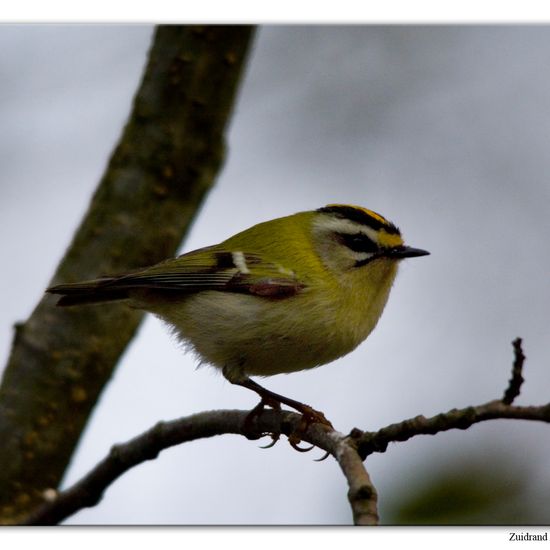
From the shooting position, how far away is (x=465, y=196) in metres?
2.16

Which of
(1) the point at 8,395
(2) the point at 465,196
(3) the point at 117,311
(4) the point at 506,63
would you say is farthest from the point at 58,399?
(4) the point at 506,63

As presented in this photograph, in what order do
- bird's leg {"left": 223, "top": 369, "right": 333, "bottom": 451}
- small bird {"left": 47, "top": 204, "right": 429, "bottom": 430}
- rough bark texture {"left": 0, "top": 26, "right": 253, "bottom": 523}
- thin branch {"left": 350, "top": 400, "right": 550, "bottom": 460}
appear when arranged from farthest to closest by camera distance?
1. rough bark texture {"left": 0, "top": 26, "right": 253, "bottom": 523}
2. small bird {"left": 47, "top": 204, "right": 429, "bottom": 430}
3. bird's leg {"left": 223, "top": 369, "right": 333, "bottom": 451}
4. thin branch {"left": 350, "top": 400, "right": 550, "bottom": 460}

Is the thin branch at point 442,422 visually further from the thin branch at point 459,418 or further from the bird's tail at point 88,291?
the bird's tail at point 88,291

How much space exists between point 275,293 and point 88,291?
0.46 metres

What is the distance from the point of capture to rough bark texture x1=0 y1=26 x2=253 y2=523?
2.04 metres

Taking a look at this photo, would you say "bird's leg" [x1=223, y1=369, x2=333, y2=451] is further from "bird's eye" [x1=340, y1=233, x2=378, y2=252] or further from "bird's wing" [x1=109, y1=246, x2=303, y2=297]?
"bird's eye" [x1=340, y1=233, x2=378, y2=252]

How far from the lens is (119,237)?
2168 mm

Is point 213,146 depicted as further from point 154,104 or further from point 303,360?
point 303,360

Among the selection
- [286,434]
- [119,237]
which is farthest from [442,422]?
[119,237]

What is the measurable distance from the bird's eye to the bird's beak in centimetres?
5

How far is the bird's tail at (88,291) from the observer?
1962 mm

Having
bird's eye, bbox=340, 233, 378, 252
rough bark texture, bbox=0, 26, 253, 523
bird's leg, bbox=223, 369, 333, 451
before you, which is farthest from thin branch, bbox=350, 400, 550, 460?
rough bark texture, bbox=0, 26, 253, 523

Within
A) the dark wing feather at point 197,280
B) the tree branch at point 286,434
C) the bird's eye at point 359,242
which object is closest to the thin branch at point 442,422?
the tree branch at point 286,434
